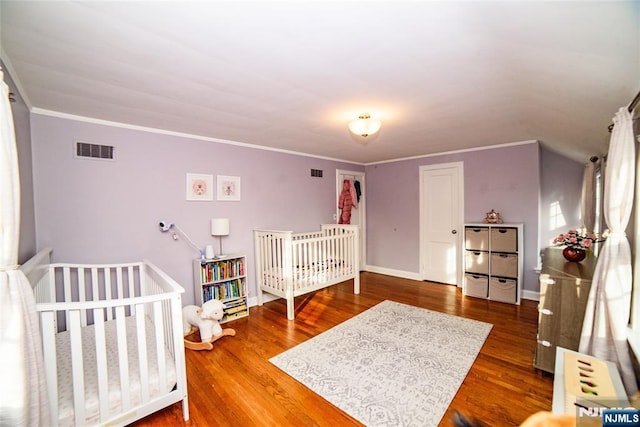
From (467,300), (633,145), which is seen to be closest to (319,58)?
(633,145)

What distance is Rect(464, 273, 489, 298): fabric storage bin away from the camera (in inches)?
148

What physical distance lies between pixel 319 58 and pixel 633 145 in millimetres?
1937

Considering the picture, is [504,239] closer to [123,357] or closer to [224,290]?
[224,290]

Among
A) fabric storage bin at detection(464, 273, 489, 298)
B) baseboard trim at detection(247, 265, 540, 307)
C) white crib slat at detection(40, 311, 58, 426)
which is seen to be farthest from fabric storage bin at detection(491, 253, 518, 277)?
white crib slat at detection(40, 311, 58, 426)

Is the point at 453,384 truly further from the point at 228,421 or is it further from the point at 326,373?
the point at 228,421

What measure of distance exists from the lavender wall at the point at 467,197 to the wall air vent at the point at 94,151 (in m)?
4.21

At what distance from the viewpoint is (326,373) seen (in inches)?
84.5

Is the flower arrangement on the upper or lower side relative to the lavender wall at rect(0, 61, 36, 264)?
lower

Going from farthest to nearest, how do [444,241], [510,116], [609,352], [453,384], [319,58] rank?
→ [444,241] < [510,116] < [453,384] < [609,352] < [319,58]

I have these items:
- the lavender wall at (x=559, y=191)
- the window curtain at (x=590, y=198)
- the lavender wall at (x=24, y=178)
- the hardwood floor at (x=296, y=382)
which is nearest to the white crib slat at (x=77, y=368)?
the hardwood floor at (x=296, y=382)

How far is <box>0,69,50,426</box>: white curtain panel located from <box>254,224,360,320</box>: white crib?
2171mm

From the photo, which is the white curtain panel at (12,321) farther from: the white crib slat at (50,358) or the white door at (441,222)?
the white door at (441,222)

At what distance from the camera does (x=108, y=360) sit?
1.77 meters

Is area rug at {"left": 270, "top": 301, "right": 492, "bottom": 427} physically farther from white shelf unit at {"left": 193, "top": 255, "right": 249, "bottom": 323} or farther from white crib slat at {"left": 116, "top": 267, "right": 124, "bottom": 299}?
white crib slat at {"left": 116, "top": 267, "right": 124, "bottom": 299}
